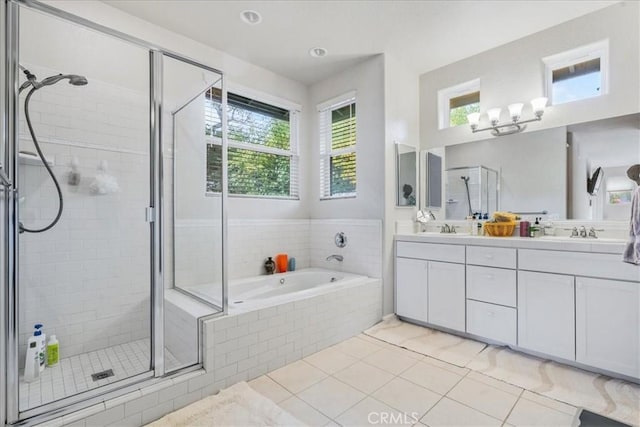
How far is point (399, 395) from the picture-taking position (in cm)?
193

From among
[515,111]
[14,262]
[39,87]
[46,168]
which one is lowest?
[14,262]

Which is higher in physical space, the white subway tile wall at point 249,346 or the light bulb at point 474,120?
the light bulb at point 474,120

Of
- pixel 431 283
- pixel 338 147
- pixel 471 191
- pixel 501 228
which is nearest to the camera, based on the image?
pixel 501 228

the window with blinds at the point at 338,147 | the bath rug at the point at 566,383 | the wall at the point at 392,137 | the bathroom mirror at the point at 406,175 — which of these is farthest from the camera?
the window with blinds at the point at 338,147

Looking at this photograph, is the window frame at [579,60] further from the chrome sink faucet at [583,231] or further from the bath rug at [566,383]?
the bath rug at [566,383]

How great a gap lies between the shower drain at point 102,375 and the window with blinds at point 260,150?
71.2 inches

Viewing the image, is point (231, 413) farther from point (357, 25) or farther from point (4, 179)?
point (357, 25)

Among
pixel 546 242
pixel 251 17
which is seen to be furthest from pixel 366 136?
pixel 546 242

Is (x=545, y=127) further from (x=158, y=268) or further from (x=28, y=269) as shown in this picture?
(x=28, y=269)

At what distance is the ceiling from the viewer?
2.44 meters

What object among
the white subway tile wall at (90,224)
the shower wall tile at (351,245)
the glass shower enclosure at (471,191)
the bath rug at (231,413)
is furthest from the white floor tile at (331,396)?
the glass shower enclosure at (471,191)

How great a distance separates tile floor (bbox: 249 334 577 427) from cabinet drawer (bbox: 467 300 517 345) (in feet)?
1.64

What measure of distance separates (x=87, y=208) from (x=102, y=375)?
1.15 m

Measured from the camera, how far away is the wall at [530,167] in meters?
2.71
